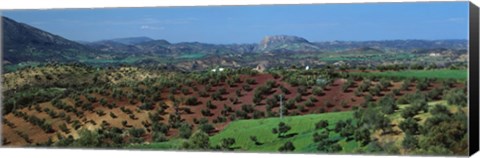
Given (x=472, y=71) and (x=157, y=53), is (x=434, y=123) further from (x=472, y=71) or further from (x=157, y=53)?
(x=157, y=53)

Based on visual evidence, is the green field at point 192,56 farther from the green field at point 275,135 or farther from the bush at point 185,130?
the green field at point 275,135

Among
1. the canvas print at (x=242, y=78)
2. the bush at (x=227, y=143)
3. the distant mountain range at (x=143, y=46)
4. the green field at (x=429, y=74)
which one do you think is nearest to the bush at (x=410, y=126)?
the canvas print at (x=242, y=78)

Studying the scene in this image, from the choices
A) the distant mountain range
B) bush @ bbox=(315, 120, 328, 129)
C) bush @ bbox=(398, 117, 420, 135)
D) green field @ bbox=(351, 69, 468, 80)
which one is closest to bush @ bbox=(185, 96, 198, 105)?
the distant mountain range

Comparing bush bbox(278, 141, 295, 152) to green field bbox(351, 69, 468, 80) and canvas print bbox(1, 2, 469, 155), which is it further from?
green field bbox(351, 69, 468, 80)

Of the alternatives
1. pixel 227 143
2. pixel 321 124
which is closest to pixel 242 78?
pixel 227 143

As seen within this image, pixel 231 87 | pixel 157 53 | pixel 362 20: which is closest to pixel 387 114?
pixel 362 20

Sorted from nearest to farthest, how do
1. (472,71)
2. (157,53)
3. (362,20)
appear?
1. (472,71)
2. (362,20)
3. (157,53)
